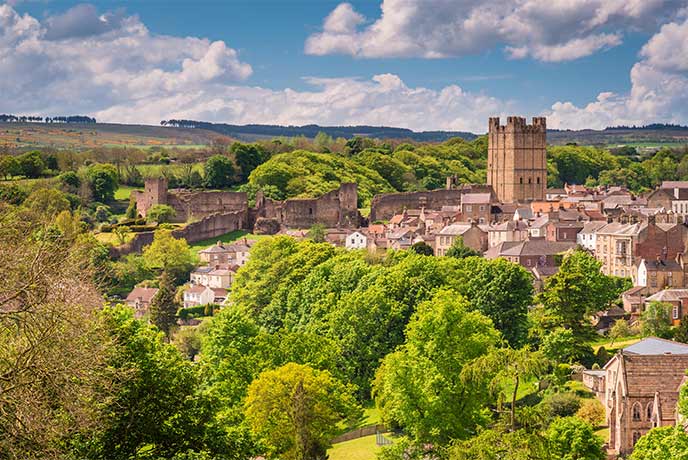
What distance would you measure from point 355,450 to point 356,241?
39.0 metres

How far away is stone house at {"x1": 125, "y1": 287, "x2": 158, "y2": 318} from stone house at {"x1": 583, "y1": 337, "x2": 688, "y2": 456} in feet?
116

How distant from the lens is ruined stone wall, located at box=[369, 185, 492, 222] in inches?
3536

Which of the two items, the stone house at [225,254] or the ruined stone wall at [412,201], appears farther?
the ruined stone wall at [412,201]

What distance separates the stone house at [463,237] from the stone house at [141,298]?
17.1m

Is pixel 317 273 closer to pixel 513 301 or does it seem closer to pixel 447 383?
pixel 513 301

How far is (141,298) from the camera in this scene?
212 ft

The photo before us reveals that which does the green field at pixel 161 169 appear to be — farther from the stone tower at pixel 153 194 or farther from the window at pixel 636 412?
the window at pixel 636 412

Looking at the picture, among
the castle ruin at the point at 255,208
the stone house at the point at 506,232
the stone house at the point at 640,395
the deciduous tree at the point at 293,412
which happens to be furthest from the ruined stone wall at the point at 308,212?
the stone house at the point at 640,395

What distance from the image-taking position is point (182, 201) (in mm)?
87438

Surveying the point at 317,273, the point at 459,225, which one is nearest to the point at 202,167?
the point at 459,225

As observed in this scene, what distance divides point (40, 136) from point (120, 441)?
150 m

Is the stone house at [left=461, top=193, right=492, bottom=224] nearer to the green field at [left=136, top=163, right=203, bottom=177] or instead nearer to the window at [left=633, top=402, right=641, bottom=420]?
the green field at [left=136, top=163, right=203, bottom=177]

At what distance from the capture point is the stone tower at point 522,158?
98375 millimetres

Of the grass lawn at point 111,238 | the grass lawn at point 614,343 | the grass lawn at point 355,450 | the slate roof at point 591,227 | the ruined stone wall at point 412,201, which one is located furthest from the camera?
the ruined stone wall at point 412,201
